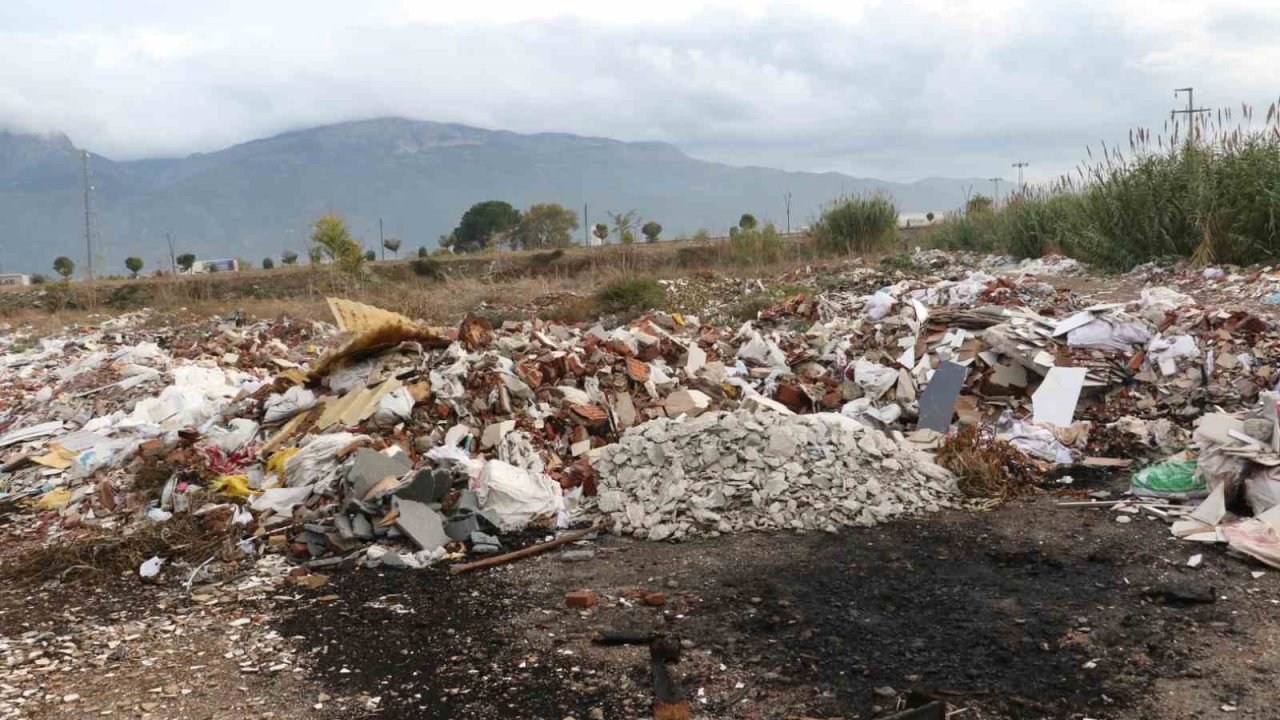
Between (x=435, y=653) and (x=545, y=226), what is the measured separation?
162ft

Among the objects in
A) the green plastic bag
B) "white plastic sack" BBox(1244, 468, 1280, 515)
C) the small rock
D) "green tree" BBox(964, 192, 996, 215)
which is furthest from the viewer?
"green tree" BBox(964, 192, 996, 215)

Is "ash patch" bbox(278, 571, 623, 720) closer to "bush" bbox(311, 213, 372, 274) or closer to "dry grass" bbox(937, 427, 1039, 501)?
"dry grass" bbox(937, 427, 1039, 501)

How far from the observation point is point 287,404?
6.93 metres

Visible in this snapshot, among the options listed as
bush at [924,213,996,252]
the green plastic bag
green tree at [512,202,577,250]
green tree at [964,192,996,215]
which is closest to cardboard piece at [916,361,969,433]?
the green plastic bag

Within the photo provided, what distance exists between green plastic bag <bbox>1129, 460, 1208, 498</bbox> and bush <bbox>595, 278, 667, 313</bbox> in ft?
29.1

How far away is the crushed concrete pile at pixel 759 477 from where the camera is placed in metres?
5.21

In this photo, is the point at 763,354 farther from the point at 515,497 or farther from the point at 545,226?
the point at 545,226

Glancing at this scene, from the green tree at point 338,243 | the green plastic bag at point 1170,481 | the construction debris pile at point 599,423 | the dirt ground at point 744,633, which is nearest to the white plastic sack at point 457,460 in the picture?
the construction debris pile at point 599,423

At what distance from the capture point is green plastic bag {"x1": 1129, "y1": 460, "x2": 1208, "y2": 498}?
16.5 feet

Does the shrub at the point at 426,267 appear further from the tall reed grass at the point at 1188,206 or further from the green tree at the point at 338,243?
the tall reed grass at the point at 1188,206

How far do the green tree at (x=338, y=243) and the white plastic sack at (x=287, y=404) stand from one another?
15.1 meters

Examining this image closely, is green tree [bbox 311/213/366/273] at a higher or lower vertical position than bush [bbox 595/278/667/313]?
higher

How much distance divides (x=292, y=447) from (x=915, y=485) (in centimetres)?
426

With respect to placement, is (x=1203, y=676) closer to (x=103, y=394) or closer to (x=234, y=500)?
(x=234, y=500)
